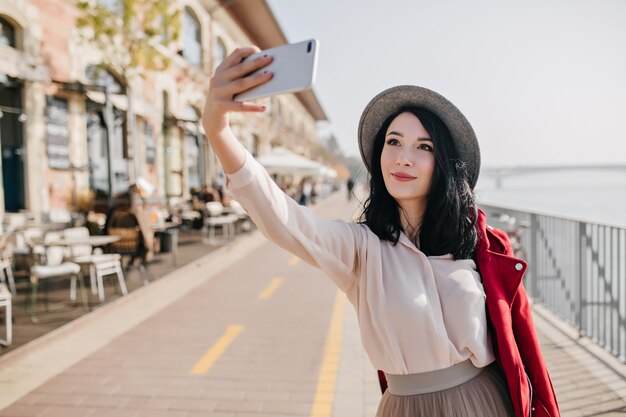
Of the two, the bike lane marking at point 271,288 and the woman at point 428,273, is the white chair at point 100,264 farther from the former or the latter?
the woman at point 428,273

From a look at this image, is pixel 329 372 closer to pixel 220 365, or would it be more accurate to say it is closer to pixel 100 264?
pixel 220 365

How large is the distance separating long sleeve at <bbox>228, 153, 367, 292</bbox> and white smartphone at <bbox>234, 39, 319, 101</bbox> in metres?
0.30

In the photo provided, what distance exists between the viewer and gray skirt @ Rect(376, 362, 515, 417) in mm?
1680

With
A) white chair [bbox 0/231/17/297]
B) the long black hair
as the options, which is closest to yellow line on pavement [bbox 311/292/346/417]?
the long black hair

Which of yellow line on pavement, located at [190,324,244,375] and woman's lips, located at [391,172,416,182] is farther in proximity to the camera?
yellow line on pavement, located at [190,324,244,375]

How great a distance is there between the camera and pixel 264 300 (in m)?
7.39

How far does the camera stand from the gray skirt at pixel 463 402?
1.68 metres

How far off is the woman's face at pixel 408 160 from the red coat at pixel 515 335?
325 millimetres

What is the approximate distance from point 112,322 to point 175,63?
14449 millimetres

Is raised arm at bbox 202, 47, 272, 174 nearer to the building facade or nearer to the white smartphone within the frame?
the white smartphone

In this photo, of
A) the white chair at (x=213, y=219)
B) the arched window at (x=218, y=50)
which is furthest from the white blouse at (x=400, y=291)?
the arched window at (x=218, y=50)

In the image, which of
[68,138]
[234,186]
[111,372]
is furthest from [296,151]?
[234,186]

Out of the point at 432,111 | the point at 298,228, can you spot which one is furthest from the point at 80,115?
the point at 298,228

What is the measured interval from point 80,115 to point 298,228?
12.8m
